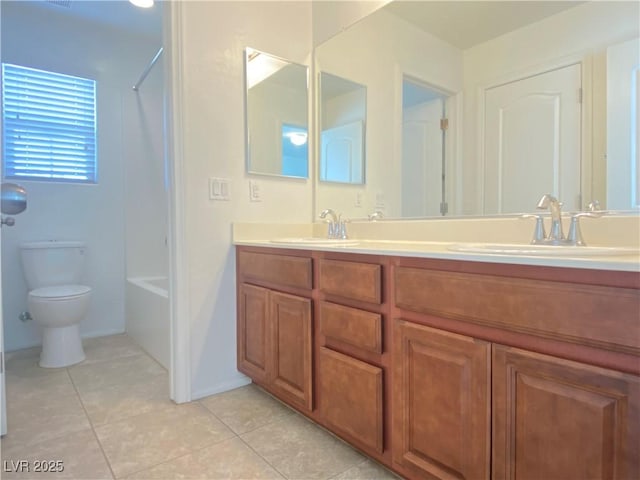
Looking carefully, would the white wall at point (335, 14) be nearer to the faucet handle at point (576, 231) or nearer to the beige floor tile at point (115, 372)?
the faucet handle at point (576, 231)

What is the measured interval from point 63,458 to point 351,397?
1.08 metres

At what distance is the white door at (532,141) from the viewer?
1281mm

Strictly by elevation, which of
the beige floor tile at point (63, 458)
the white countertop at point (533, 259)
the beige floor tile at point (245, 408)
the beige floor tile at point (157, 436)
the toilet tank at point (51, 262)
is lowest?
the beige floor tile at point (245, 408)

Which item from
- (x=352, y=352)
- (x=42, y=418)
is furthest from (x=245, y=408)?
(x=42, y=418)

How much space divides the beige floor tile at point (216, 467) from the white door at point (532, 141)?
1.30 metres

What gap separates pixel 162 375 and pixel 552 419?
2019 millimetres

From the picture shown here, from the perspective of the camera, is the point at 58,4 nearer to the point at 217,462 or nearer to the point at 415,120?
the point at 415,120

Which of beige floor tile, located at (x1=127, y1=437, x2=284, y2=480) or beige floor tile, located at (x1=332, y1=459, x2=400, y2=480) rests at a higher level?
beige floor tile, located at (x1=127, y1=437, x2=284, y2=480)

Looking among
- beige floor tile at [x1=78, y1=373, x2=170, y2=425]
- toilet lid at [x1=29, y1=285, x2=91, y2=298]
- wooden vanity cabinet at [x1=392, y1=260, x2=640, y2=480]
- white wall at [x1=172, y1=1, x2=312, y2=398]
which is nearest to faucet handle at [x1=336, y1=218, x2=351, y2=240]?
white wall at [x1=172, y1=1, x2=312, y2=398]

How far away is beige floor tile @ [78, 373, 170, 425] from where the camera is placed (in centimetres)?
171

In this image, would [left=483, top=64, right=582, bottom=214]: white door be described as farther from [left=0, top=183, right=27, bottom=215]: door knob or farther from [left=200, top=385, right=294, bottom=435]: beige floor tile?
[left=0, top=183, right=27, bottom=215]: door knob

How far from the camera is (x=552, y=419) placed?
2.69 feet

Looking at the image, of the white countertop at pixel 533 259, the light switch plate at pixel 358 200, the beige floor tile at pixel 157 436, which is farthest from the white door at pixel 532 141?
the beige floor tile at pixel 157 436

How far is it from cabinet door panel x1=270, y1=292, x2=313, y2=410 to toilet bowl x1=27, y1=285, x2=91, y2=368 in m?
1.48
